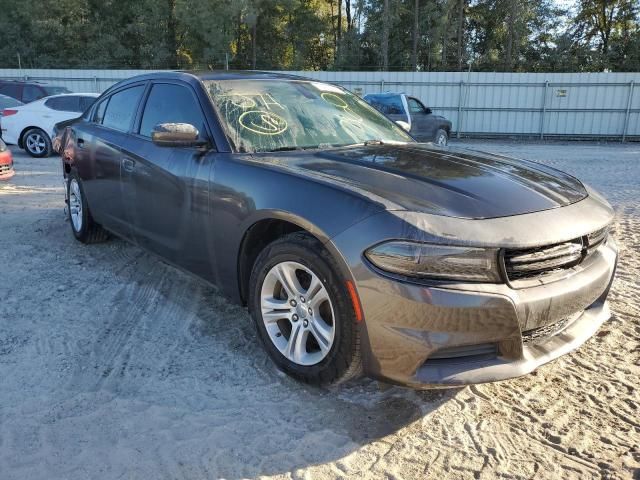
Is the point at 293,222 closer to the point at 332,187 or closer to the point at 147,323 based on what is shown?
the point at 332,187

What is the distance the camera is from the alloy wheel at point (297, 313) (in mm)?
2658

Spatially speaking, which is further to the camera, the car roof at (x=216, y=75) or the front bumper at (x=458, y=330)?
the car roof at (x=216, y=75)

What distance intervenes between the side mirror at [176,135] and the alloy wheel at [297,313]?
1.05 metres

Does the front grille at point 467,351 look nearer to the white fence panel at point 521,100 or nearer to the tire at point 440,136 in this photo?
the tire at point 440,136

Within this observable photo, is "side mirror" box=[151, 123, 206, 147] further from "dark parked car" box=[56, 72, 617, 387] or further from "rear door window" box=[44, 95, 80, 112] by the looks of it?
"rear door window" box=[44, 95, 80, 112]

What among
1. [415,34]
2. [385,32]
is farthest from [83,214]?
[415,34]

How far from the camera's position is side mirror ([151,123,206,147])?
3.25 meters

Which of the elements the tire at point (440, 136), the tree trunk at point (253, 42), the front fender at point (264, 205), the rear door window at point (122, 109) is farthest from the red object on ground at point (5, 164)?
the tree trunk at point (253, 42)

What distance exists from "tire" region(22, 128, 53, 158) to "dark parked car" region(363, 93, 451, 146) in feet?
26.7

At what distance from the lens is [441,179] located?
2809 millimetres

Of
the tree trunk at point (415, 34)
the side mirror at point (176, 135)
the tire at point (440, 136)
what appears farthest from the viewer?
the tree trunk at point (415, 34)

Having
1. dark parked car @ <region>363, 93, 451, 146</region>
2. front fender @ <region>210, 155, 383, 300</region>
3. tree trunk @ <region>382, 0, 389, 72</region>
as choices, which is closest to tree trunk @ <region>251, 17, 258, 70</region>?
tree trunk @ <region>382, 0, 389, 72</region>

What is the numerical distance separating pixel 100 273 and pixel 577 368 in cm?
374

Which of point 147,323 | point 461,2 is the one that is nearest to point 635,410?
point 147,323
